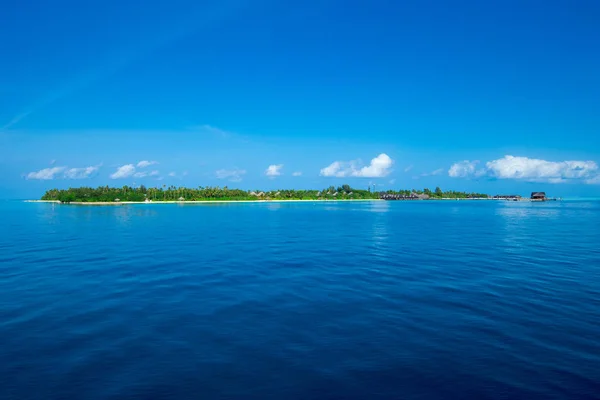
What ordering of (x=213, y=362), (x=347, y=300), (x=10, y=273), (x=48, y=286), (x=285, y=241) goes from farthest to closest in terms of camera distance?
(x=285, y=241) < (x=10, y=273) < (x=48, y=286) < (x=347, y=300) < (x=213, y=362)

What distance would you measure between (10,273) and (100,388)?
83.8 feet

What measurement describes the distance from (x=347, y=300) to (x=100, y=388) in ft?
46.8

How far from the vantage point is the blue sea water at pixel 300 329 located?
12711 mm

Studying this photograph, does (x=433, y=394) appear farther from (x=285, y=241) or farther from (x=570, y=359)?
(x=285, y=241)

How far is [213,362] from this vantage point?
14.3 metres

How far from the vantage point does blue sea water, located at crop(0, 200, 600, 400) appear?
500 inches

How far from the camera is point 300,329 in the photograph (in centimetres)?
1781

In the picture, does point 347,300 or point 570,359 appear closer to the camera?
point 570,359

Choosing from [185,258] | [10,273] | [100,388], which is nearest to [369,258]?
[185,258]

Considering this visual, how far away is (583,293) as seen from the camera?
23.8 metres

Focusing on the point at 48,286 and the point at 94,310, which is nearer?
the point at 94,310

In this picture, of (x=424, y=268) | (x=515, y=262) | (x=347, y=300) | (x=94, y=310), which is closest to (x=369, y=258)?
(x=424, y=268)

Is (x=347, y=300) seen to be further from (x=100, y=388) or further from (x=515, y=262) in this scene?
(x=515, y=262)

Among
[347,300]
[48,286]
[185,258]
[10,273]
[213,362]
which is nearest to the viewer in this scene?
[213,362]
